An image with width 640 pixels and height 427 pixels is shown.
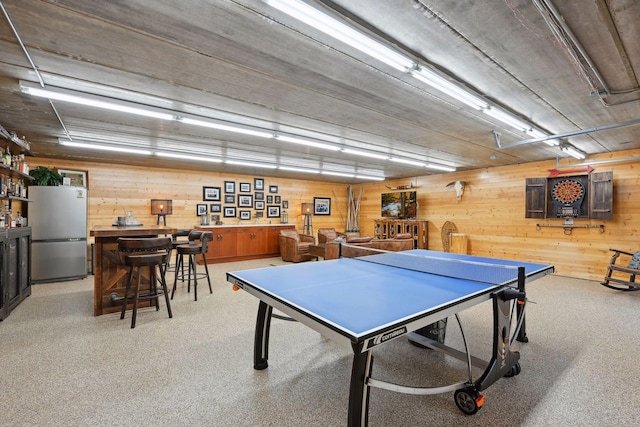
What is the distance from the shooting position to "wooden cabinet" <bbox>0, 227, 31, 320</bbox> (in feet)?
11.6

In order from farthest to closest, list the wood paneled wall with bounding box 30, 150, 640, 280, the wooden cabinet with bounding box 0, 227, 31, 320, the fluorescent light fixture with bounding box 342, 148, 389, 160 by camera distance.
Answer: the wood paneled wall with bounding box 30, 150, 640, 280, the fluorescent light fixture with bounding box 342, 148, 389, 160, the wooden cabinet with bounding box 0, 227, 31, 320

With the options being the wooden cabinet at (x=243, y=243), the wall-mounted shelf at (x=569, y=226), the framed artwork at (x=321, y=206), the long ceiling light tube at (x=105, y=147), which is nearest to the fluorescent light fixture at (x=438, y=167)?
the wall-mounted shelf at (x=569, y=226)

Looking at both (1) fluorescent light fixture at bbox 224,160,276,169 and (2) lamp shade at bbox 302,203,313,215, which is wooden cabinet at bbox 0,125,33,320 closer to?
(1) fluorescent light fixture at bbox 224,160,276,169

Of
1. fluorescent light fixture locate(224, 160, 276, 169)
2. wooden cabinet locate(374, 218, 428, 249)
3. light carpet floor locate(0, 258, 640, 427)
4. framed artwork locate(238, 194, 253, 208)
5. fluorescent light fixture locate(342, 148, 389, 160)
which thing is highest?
fluorescent light fixture locate(342, 148, 389, 160)

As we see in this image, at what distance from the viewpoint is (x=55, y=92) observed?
2.88m

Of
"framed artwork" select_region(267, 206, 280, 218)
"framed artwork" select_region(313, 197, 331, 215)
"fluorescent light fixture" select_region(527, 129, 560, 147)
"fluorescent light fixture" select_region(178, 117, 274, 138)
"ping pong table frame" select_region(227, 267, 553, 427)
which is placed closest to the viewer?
"ping pong table frame" select_region(227, 267, 553, 427)

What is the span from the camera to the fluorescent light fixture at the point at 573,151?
5.16m

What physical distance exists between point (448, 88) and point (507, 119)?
1.48 metres

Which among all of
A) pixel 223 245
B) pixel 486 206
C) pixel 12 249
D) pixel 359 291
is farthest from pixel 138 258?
pixel 486 206

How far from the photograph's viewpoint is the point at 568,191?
605 centimetres

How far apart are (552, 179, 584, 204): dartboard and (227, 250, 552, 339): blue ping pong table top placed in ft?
15.1

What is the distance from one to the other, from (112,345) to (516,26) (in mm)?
4362

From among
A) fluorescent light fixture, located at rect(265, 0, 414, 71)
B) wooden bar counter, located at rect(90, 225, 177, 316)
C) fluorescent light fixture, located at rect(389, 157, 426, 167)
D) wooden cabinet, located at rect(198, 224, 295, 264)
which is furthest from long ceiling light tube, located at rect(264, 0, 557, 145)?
wooden cabinet, located at rect(198, 224, 295, 264)

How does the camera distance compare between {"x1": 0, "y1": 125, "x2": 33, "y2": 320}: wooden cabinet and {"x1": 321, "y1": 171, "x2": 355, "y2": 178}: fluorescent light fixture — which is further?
{"x1": 321, "y1": 171, "x2": 355, "y2": 178}: fluorescent light fixture
